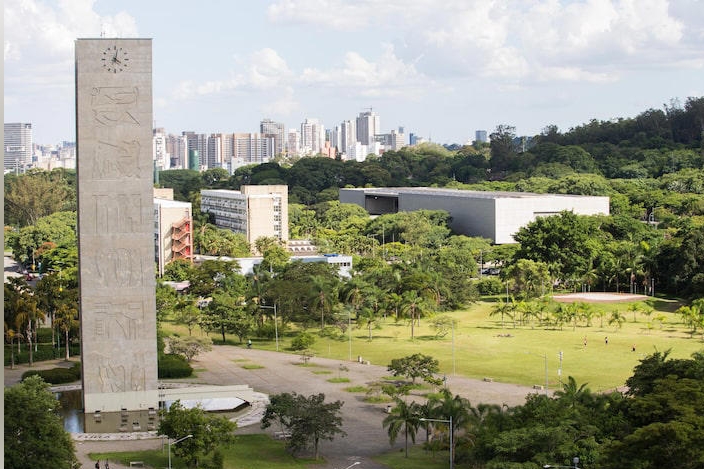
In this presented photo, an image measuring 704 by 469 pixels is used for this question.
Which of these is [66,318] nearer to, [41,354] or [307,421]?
[41,354]

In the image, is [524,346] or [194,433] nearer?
[194,433]

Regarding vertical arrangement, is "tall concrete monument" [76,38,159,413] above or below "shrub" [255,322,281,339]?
above

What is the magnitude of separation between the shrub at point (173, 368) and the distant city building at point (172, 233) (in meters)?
32.4

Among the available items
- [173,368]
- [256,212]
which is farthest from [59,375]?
[256,212]

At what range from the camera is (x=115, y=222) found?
3388 centimetres

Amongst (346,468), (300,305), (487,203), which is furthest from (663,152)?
(346,468)

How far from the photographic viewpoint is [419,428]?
108 ft

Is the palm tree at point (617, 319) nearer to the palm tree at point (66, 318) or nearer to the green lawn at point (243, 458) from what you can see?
the green lawn at point (243, 458)

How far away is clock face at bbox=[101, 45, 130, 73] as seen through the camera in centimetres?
3344

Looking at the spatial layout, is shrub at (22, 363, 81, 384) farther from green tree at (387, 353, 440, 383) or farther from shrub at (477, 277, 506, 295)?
shrub at (477, 277, 506, 295)

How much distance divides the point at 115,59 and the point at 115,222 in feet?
17.8

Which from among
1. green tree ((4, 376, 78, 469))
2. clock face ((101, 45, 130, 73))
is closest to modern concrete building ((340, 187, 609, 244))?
clock face ((101, 45, 130, 73))

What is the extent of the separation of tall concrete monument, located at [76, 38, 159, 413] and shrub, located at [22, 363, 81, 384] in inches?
296

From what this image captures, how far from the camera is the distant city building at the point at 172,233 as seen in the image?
76250mm
